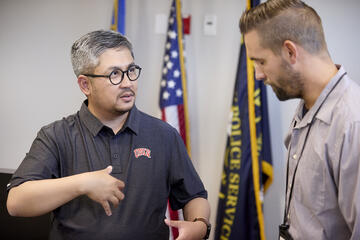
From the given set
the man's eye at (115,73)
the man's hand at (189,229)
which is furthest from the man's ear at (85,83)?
the man's hand at (189,229)

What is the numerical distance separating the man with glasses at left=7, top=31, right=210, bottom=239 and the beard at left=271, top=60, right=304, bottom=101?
57 centimetres

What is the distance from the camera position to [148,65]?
315 cm

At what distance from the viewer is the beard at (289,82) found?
49.4 inches

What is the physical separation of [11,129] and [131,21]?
161cm

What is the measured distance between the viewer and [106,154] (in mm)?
1563

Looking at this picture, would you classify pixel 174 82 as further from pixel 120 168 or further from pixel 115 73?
pixel 120 168

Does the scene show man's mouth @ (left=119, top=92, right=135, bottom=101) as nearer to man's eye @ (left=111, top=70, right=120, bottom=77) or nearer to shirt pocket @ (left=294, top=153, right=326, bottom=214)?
man's eye @ (left=111, top=70, right=120, bottom=77)

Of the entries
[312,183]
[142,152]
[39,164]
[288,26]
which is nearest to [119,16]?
[142,152]

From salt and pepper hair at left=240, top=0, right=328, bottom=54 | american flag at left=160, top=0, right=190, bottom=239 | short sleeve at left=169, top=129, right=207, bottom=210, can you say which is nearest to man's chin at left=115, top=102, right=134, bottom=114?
short sleeve at left=169, top=129, right=207, bottom=210

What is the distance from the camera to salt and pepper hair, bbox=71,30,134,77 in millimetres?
1571

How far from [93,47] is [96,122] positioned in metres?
0.33

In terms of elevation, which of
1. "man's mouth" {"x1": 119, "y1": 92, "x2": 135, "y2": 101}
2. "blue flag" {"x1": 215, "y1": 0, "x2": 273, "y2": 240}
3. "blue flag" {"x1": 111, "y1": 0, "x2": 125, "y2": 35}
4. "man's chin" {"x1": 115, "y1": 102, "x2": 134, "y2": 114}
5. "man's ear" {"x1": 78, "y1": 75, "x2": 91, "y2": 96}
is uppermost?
"blue flag" {"x1": 111, "y1": 0, "x2": 125, "y2": 35}

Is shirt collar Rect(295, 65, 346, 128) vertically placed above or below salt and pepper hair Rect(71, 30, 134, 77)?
below

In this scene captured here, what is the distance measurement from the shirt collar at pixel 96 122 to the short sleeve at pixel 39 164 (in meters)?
A: 0.17
